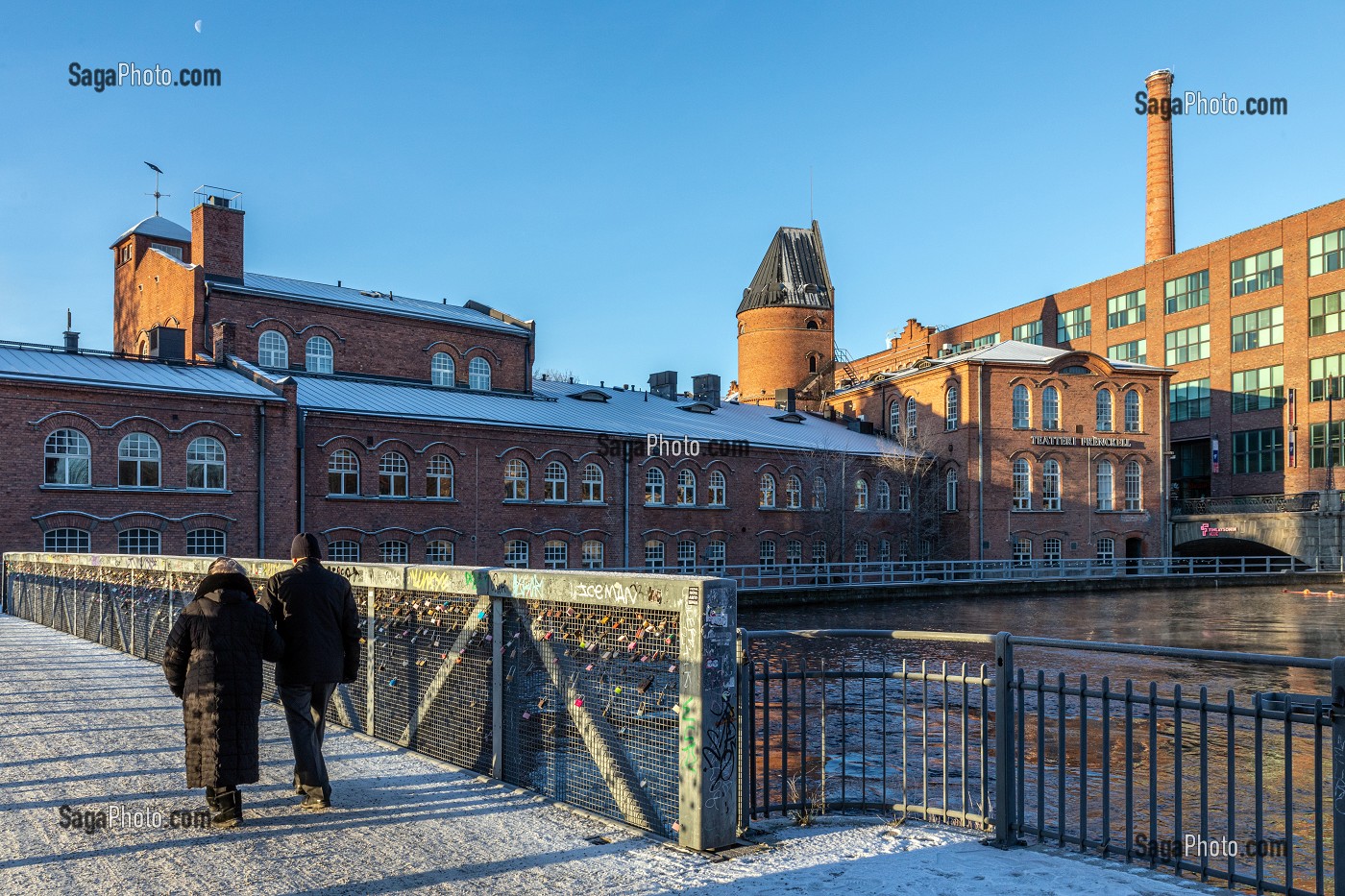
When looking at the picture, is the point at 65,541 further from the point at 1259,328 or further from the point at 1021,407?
the point at 1259,328

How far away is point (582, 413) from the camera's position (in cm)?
4044

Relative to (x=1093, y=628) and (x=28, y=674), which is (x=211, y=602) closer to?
(x=28, y=674)

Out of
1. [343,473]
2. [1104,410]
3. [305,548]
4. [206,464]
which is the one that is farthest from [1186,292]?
[305,548]

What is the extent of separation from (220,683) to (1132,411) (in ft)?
164

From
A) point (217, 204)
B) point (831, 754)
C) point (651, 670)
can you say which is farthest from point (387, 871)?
point (217, 204)

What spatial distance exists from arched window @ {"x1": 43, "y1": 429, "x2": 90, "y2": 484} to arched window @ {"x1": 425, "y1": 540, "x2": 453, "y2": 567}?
1022 cm

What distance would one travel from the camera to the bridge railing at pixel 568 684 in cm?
601

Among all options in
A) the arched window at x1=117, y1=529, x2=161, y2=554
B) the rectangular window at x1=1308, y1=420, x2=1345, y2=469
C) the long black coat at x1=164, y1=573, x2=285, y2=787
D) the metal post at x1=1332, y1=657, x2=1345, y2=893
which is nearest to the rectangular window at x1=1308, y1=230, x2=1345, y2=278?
the rectangular window at x1=1308, y1=420, x2=1345, y2=469

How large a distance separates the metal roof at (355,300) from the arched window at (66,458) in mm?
9552

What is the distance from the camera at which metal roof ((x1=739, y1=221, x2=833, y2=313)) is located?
62625 mm

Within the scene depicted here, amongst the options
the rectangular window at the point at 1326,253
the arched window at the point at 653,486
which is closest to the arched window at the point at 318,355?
the arched window at the point at 653,486

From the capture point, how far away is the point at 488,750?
7648 mm

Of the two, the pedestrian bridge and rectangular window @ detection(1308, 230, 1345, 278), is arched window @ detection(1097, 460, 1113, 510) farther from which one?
rectangular window @ detection(1308, 230, 1345, 278)

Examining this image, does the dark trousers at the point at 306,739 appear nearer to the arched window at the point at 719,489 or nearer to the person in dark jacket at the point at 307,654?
the person in dark jacket at the point at 307,654
